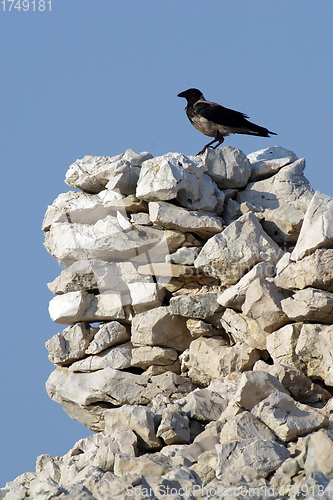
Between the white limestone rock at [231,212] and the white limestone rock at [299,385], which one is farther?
the white limestone rock at [231,212]

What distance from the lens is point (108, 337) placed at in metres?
8.80

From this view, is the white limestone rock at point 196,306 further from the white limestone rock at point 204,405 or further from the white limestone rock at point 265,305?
the white limestone rock at point 204,405

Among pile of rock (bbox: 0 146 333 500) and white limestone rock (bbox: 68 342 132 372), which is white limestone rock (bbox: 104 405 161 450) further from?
white limestone rock (bbox: 68 342 132 372)

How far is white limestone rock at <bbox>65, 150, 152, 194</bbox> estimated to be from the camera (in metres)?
9.20

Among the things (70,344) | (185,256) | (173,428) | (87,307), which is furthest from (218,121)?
(173,428)

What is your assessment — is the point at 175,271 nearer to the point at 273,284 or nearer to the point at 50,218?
the point at 273,284

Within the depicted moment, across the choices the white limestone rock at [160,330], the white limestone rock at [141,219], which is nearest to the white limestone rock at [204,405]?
the white limestone rock at [160,330]

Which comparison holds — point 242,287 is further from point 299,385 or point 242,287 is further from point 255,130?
point 255,130

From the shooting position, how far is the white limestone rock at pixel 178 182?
28.3ft

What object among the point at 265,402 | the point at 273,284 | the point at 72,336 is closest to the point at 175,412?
the point at 265,402

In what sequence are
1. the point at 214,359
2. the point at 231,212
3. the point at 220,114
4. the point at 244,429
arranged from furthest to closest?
the point at 220,114
the point at 231,212
the point at 214,359
the point at 244,429

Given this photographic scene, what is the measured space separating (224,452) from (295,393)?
1.69 meters

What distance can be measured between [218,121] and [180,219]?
2.11m

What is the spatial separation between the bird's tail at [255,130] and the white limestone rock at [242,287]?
283cm
